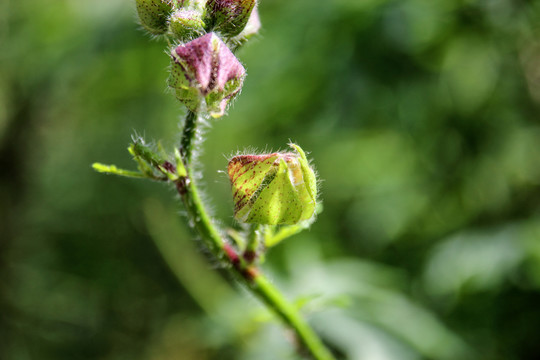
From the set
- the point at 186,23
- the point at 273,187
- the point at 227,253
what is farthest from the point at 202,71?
the point at 227,253

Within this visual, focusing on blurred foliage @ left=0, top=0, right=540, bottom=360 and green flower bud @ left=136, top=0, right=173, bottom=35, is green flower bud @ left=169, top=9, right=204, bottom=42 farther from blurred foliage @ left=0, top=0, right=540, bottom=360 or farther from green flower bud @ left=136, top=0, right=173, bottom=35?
blurred foliage @ left=0, top=0, right=540, bottom=360

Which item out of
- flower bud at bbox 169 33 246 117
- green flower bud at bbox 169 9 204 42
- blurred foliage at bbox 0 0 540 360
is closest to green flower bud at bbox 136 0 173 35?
green flower bud at bbox 169 9 204 42

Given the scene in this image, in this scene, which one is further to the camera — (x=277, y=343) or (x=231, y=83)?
(x=277, y=343)

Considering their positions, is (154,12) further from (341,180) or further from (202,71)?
(341,180)

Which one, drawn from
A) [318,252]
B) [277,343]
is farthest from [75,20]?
[277,343]

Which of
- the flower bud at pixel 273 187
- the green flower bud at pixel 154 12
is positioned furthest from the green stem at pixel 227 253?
the green flower bud at pixel 154 12

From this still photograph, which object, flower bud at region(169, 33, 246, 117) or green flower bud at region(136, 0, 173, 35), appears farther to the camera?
green flower bud at region(136, 0, 173, 35)

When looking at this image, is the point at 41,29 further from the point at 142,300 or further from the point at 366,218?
the point at 366,218
